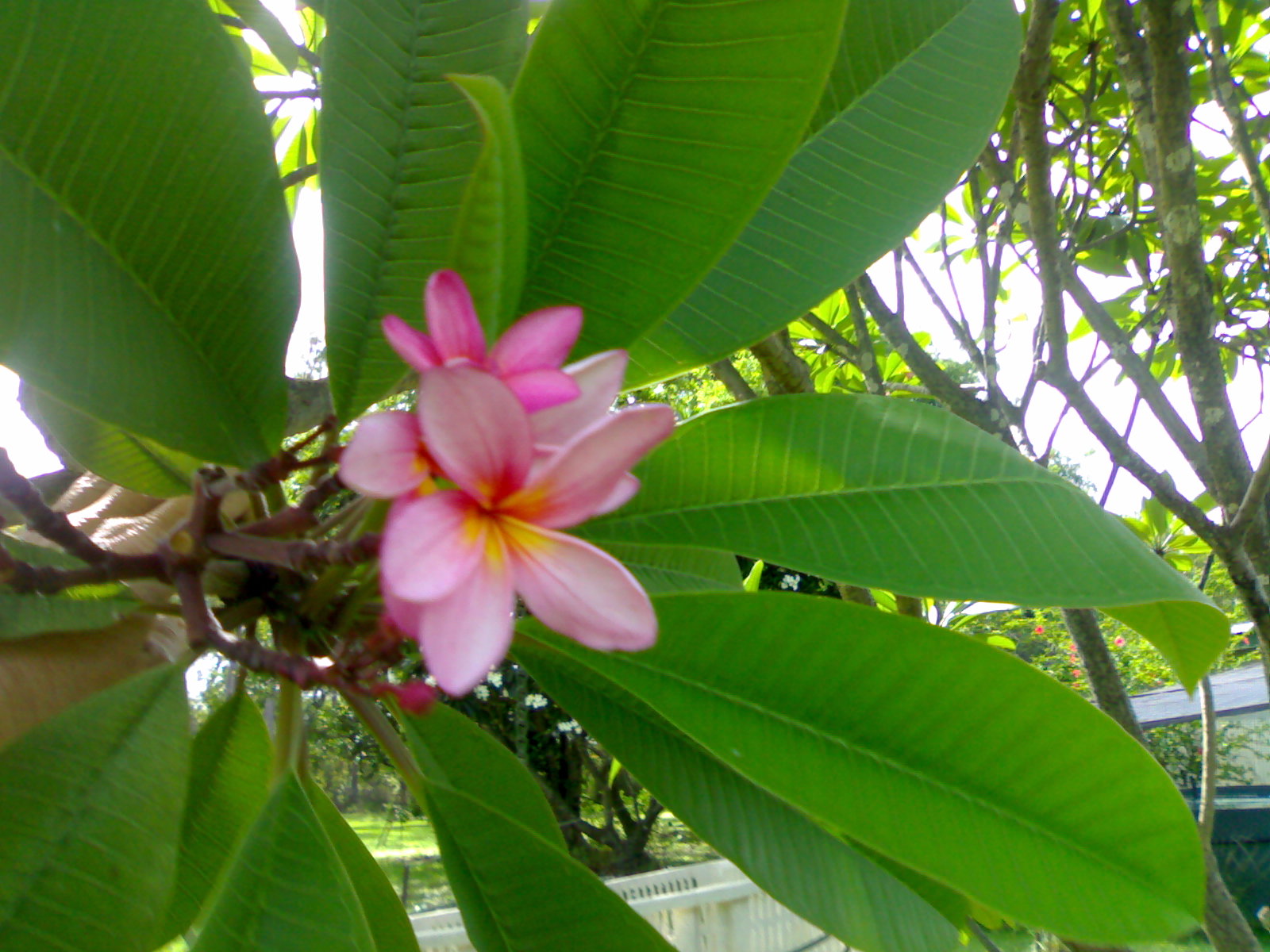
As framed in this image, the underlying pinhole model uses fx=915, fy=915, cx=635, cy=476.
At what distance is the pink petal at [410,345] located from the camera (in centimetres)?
30

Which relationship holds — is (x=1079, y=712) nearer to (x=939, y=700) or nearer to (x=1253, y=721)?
(x=939, y=700)

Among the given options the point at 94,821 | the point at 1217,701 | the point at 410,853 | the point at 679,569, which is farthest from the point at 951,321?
the point at 410,853

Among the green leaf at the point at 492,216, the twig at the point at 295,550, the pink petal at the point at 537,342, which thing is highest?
the green leaf at the point at 492,216

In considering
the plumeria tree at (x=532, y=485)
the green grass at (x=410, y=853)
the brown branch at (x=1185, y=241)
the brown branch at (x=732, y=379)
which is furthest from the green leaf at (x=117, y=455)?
the green grass at (x=410, y=853)

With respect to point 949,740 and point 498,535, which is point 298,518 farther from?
point 949,740

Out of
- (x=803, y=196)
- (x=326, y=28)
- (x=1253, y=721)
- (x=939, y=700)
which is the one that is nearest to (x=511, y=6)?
(x=326, y=28)

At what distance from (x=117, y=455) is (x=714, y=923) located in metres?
2.60

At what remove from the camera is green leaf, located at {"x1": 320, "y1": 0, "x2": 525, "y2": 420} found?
1.36 feet

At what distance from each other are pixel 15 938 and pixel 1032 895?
1.50 ft

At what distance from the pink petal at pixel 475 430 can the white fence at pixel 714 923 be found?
2.40m

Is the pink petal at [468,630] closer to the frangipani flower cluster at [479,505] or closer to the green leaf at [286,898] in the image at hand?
the frangipani flower cluster at [479,505]

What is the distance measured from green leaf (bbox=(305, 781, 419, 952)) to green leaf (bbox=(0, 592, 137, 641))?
0.57 feet

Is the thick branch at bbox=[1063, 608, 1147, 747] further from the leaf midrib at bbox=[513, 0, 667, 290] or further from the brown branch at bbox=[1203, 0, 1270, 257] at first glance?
the leaf midrib at bbox=[513, 0, 667, 290]

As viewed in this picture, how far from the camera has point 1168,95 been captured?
1.46 meters
